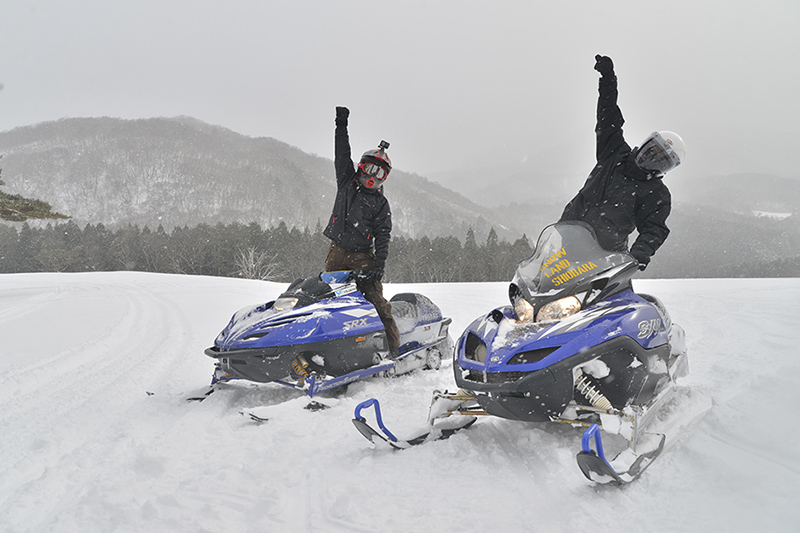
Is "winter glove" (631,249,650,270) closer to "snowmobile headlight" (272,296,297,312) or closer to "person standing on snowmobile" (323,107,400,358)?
"person standing on snowmobile" (323,107,400,358)

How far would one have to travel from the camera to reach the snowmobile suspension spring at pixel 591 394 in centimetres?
232

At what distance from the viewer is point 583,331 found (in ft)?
7.51

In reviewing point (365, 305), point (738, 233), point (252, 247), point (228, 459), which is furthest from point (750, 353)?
point (738, 233)

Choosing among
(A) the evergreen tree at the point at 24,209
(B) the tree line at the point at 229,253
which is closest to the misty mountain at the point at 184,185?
(B) the tree line at the point at 229,253

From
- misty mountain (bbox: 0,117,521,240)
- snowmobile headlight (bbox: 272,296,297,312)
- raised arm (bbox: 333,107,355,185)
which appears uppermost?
misty mountain (bbox: 0,117,521,240)

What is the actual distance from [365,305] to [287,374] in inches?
36.5

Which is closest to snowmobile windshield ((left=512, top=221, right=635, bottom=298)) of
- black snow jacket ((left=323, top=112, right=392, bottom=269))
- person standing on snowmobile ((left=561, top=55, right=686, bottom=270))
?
person standing on snowmobile ((left=561, top=55, right=686, bottom=270))

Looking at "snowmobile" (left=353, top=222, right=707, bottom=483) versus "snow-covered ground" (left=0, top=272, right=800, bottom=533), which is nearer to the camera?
"snow-covered ground" (left=0, top=272, right=800, bottom=533)

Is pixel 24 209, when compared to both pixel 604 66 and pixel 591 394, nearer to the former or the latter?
pixel 604 66

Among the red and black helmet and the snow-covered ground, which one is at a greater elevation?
the red and black helmet

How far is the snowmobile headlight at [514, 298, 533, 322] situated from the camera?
256 centimetres

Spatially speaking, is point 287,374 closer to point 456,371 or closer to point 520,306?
point 456,371

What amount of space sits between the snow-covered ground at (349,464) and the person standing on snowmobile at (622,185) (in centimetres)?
121

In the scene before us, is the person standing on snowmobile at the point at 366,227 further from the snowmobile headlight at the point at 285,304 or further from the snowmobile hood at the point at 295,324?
the snowmobile headlight at the point at 285,304
